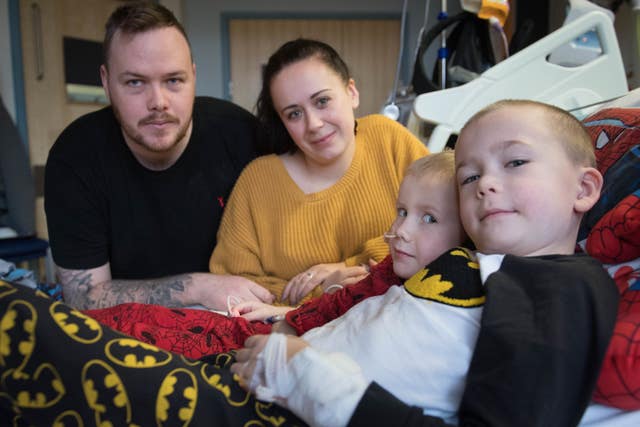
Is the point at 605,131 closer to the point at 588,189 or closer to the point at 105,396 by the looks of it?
the point at 588,189

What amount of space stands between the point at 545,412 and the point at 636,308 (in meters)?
0.25

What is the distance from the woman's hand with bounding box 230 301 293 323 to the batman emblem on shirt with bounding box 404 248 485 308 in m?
0.51

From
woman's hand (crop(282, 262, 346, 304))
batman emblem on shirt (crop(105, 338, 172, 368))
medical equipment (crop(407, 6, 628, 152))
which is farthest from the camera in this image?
medical equipment (crop(407, 6, 628, 152))

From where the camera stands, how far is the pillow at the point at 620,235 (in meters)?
0.66

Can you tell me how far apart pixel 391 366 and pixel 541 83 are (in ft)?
4.74

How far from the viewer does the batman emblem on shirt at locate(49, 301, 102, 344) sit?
0.72 m

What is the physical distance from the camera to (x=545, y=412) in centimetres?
60

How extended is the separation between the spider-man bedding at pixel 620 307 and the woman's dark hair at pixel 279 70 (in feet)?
2.22

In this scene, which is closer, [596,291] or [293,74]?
[596,291]

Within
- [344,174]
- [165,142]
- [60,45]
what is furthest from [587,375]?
[60,45]

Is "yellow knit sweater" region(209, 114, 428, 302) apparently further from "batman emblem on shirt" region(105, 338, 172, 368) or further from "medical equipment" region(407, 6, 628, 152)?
"batman emblem on shirt" region(105, 338, 172, 368)

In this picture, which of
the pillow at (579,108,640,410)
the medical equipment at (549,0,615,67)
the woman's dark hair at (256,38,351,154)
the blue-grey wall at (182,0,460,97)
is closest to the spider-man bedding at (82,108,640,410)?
the pillow at (579,108,640,410)

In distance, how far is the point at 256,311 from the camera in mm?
1259

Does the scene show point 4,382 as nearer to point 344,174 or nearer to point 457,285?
point 457,285
